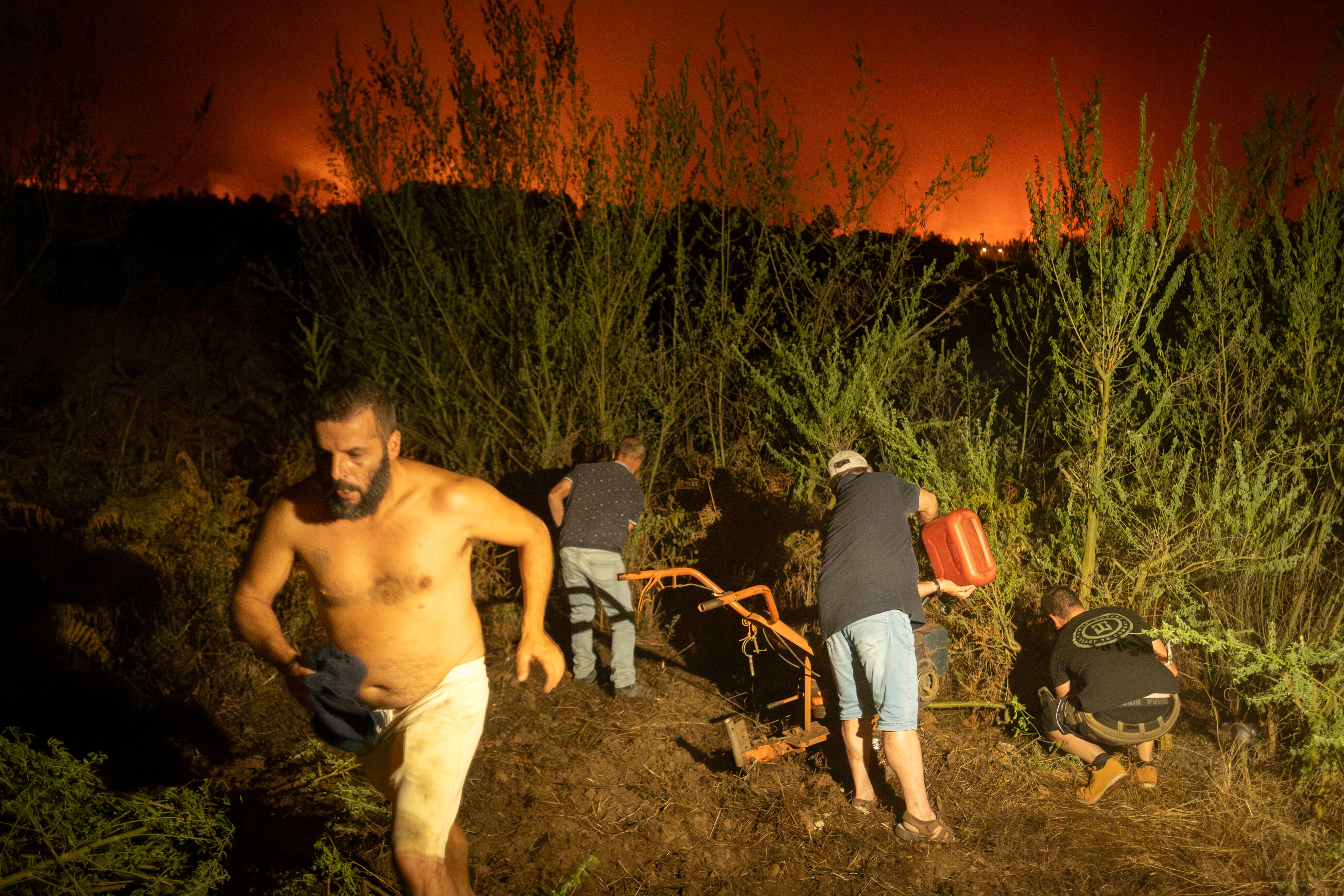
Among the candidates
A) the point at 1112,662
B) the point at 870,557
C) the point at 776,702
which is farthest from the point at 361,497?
the point at 1112,662

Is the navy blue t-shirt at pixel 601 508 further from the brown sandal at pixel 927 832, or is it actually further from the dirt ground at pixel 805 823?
the brown sandal at pixel 927 832

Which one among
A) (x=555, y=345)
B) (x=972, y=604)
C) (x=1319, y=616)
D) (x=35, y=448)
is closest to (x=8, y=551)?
(x=35, y=448)

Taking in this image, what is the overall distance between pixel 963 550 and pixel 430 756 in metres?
2.93

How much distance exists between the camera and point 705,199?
7090 millimetres

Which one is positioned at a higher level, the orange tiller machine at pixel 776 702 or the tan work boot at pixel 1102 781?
the orange tiller machine at pixel 776 702

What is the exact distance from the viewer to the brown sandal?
12.8 ft

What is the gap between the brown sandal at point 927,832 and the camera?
3.90 m

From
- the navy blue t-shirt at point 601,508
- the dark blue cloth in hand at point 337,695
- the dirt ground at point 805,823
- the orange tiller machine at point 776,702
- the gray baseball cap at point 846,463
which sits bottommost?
the dirt ground at point 805,823

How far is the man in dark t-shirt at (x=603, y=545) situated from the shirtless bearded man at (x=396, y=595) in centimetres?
298

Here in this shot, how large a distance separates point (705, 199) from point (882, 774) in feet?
16.2

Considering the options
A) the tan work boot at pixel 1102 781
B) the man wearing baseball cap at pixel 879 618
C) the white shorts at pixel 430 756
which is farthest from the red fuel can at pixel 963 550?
the white shorts at pixel 430 756

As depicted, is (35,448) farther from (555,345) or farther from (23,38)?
(555,345)

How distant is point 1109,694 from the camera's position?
13.8 ft

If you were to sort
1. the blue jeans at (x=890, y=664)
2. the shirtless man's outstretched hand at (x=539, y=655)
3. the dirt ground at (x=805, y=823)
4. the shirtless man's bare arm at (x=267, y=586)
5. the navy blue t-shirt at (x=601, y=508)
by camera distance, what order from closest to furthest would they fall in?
the shirtless man's bare arm at (x=267, y=586), the shirtless man's outstretched hand at (x=539, y=655), the dirt ground at (x=805, y=823), the blue jeans at (x=890, y=664), the navy blue t-shirt at (x=601, y=508)
